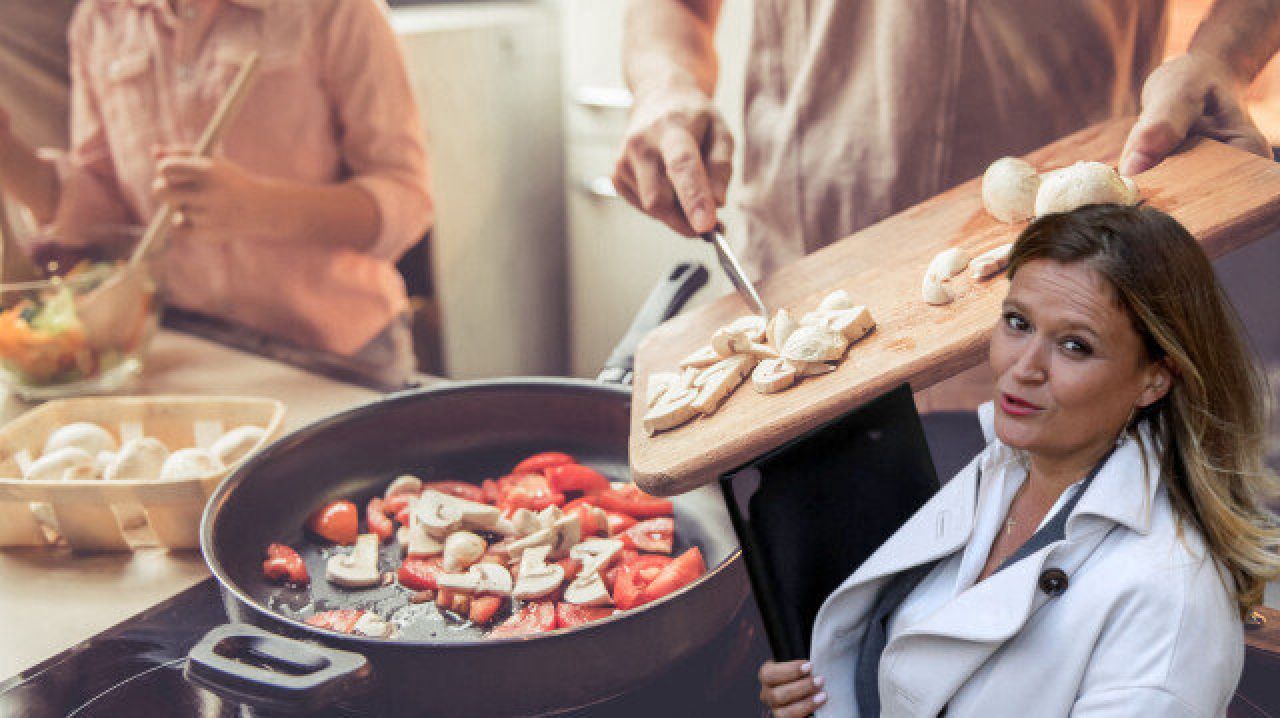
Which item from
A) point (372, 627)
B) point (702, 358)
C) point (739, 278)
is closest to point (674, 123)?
point (739, 278)

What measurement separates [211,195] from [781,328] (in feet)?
3.54

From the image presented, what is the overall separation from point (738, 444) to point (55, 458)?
821 millimetres

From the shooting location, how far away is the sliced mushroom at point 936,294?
2.97 feet

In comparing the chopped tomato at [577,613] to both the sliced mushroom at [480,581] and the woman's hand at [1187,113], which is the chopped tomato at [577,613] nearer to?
the sliced mushroom at [480,581]

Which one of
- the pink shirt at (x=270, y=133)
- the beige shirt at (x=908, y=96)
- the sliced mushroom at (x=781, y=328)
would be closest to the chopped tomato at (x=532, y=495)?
the sliced mushroom at (x=781, y=328)

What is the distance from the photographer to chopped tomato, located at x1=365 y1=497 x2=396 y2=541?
1.10 m

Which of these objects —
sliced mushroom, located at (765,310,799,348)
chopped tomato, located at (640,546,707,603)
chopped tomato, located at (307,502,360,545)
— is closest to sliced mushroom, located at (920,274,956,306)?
sliced mushroom, located at (765,310,799,348)

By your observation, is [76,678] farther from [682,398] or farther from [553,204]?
[553,204]

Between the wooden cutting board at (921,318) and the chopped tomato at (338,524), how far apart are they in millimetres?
371

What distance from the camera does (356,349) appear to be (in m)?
1.98

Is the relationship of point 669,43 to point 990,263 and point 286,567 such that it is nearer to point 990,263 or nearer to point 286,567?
point 990,263

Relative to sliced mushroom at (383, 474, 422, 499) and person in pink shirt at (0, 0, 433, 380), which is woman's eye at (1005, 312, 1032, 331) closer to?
sliced mushroom at (383, 474, 422, 499)

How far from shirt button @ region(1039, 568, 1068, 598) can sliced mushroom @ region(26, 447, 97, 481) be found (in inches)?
40.5

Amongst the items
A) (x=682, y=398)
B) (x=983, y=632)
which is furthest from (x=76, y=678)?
(x=983, y=632)
